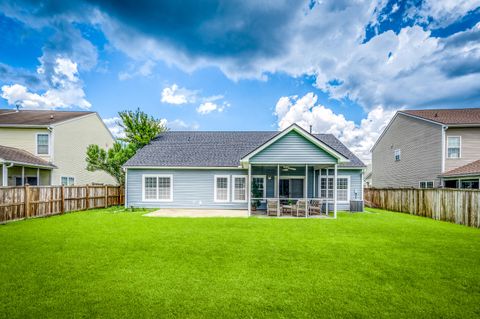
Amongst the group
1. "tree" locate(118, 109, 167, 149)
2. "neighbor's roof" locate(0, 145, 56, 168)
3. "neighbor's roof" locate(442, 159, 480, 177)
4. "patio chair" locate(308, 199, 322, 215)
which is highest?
"tree" locate(118, 109, 167, 149)

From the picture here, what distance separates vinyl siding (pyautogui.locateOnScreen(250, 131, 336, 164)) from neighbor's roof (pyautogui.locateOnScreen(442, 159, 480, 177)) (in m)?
9.40

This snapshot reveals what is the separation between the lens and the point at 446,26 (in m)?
17.1

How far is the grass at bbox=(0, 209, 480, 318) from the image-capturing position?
3482 millimetres

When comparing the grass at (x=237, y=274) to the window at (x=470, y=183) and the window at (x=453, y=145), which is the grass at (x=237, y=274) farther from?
the window at (x=453, y=145)

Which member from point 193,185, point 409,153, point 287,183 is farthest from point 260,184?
point 409,153

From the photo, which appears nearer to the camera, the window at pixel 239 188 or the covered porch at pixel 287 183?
the covered porch at pixel 287 183

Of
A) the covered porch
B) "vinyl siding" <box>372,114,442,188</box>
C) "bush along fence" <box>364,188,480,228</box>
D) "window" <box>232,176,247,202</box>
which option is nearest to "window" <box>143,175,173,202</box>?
"window" <box>232,176,247,202</box>

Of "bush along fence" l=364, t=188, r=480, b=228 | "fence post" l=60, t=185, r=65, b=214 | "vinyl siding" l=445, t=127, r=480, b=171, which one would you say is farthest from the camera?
"vinyl siding" l=445, t=127, r=480, b=171

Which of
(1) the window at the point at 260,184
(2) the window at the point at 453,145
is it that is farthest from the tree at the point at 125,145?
(2) the window at the point at 453,145

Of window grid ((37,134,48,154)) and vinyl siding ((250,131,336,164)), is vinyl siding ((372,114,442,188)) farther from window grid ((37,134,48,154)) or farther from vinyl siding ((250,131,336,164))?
window grid ((37,134,48,154))

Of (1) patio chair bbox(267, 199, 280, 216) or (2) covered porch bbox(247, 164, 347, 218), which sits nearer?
(1) patio chair bbox(267, 199, 280, 216)

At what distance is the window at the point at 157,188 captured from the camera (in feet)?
51.3

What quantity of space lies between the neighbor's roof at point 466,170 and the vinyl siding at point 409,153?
0.89 meters

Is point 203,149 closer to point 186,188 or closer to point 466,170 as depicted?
point 186,188
